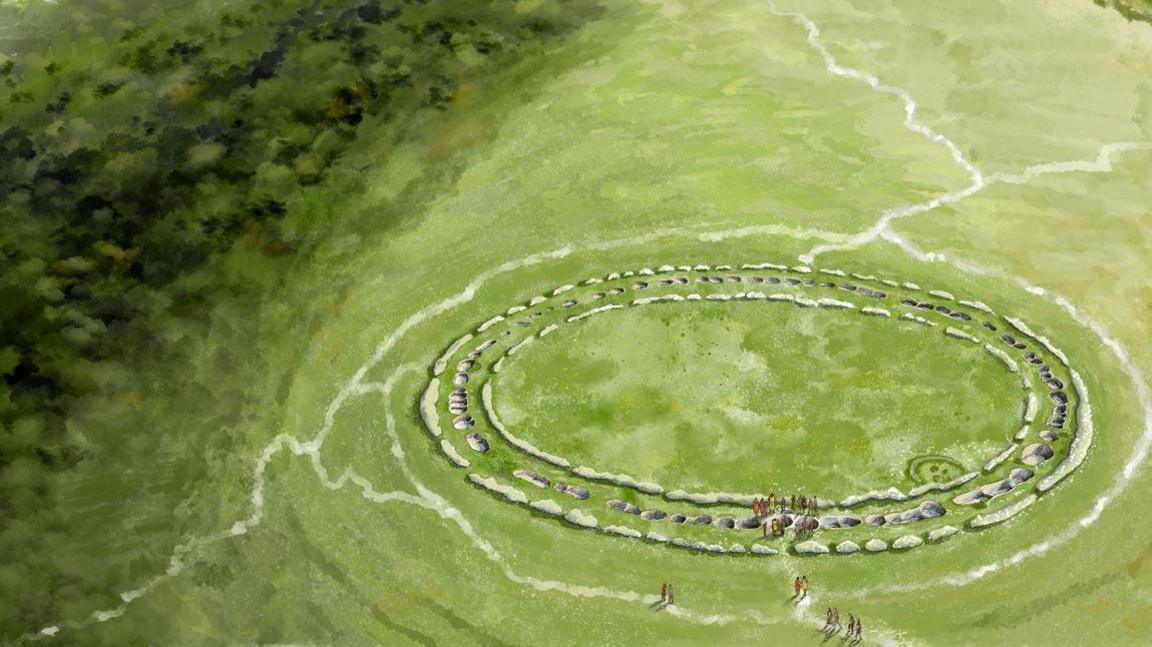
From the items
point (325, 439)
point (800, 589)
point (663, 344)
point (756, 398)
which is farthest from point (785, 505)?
point (325, 439)

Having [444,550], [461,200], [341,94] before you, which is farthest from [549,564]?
[341,94]

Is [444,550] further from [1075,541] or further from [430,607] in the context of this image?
[1075,541]

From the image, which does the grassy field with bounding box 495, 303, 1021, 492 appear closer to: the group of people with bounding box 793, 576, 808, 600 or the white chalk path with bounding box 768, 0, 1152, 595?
the white chalk path with bounding box 768, 0, 1152, 595

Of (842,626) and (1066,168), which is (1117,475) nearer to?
(842,626)

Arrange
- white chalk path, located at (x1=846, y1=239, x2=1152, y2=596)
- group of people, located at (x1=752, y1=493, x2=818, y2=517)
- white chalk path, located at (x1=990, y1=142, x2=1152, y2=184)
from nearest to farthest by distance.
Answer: white chalk path, located at (x1=846, y1=239, x2=1152, y2=596) → group of people, located at (x1=752, y1=493, x2=818, y2=517) → white chalk path, located at (x1=990, y1=142, x2=1152, y2=184)

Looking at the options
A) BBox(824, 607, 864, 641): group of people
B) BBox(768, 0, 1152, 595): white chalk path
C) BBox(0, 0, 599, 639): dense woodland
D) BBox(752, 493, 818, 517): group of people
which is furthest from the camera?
BBox(0, 0, 599, 639): dense woodland

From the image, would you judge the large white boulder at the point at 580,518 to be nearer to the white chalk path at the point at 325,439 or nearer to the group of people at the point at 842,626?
the white chalk path at the point at 325,439

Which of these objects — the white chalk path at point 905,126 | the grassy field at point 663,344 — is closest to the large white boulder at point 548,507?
the grassy field at point 663,344

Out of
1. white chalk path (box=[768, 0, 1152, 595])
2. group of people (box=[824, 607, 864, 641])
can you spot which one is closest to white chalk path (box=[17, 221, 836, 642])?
white chalk path (box=[768, 0, 1152, 595])
